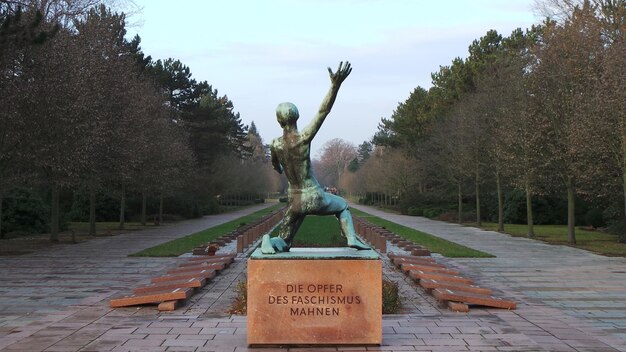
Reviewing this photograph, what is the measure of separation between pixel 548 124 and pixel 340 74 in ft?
59.7

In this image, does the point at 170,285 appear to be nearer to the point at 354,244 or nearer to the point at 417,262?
the point at 354,244

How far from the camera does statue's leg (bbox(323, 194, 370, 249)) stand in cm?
777

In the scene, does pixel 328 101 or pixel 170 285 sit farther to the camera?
pixel 170 285

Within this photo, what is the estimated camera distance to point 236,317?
363 inches

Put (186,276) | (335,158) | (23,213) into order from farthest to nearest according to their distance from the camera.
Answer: (335,158)
(23,213)
(186,276)

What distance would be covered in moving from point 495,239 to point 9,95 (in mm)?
19348

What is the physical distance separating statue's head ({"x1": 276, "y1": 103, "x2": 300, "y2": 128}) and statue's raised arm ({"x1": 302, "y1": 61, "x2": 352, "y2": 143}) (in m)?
0.21

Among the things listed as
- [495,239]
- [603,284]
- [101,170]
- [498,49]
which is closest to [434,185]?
[498,49]

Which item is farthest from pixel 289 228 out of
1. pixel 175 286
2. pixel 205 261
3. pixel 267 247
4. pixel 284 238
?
pixel 205 261

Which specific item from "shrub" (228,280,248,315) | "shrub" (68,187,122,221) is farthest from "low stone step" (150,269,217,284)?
"shrub" (68,187,122,221)

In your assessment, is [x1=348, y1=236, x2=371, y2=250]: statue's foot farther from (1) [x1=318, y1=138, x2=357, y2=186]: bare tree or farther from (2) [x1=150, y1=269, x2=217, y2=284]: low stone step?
(1) [x1=318, y1=138, x2=357, y2=186]: bare tree

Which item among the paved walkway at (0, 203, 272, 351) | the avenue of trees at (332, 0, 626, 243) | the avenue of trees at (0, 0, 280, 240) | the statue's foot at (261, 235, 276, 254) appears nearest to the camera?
the statue's foot at (261, 235, 276, 254)

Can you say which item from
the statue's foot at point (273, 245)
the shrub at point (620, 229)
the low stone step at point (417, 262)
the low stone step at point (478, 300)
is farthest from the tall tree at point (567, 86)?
the statue's foot at point (273, 245)

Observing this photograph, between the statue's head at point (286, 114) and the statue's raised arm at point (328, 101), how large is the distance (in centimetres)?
21
